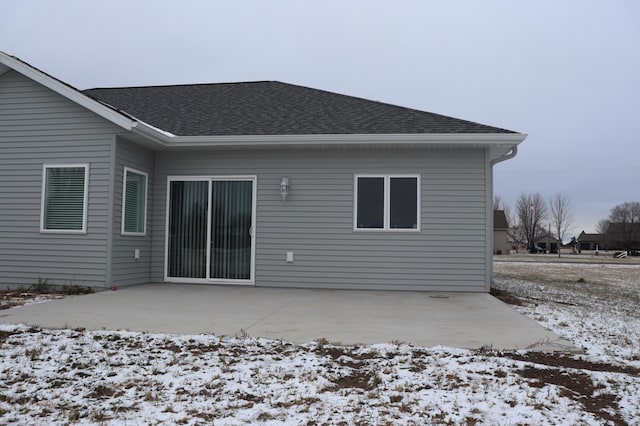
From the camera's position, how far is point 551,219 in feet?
180

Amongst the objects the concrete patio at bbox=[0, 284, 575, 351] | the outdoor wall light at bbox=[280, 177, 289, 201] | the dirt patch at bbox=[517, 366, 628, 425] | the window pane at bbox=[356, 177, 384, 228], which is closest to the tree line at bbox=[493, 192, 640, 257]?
the window pane at bbox=[356, 177, 384, 228]

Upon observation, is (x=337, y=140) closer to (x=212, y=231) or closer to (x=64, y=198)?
(x=212, y=231)

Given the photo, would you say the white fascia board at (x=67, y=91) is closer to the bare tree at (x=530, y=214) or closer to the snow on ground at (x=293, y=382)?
the snow on ground at (x=293, y=382)

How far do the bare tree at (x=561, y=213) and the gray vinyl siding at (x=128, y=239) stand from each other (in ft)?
169

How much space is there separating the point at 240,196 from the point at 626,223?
64.4m

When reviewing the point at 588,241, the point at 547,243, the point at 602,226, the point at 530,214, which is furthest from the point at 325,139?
the point at 588,241

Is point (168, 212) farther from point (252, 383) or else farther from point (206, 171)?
point (252, 383)

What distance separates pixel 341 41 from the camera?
21188mm

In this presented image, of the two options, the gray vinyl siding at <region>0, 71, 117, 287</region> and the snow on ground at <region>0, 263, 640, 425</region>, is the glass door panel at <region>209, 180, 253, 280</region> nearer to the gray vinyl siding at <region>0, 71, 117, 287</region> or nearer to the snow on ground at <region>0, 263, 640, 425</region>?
the gray vinyl siding at <region>0, 71, 117, 287</region>

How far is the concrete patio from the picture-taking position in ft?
16.8

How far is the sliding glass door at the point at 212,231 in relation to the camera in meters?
9.41

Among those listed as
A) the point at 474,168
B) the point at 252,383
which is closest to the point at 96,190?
the point at 252,383

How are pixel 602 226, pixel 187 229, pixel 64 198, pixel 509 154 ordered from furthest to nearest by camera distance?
pixel 602 226, pixel 187 229, pixel 509 154, pixel 64 198

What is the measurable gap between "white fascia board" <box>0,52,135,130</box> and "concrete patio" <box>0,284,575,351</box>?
9.44 ft
